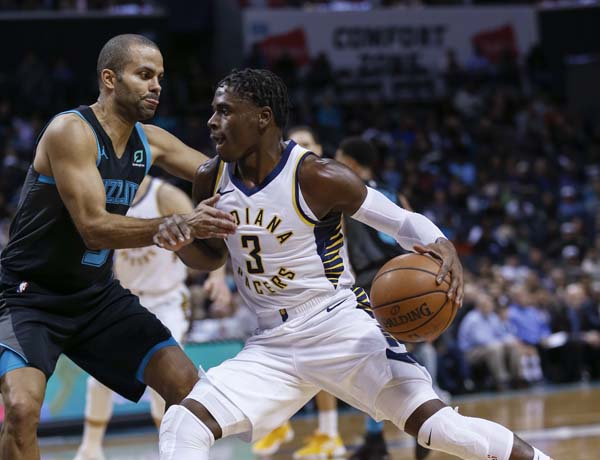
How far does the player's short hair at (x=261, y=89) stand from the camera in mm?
4051

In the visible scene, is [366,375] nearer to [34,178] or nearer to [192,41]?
[34,178]

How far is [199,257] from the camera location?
14.2ft

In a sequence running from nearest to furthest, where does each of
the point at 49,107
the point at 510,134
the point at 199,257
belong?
the point at 199,257, the point at 49,107, the point at 510,134

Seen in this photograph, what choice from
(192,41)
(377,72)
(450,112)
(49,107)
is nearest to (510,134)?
(450,112)

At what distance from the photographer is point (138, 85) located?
169 inches

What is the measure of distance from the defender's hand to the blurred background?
20.4 ft

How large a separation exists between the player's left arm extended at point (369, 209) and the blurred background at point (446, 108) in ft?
20.1

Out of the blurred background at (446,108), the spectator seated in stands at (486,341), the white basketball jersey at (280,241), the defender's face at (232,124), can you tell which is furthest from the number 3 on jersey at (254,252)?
the spectator seated in stands at (486,341)

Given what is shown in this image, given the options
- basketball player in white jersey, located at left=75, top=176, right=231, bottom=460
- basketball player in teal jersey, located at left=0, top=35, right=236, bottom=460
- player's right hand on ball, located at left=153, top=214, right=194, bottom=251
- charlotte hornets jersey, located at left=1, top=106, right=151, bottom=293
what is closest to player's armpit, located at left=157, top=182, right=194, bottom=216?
basketball player in white jersey, located at left=75, top=176, right=231, bottom=460

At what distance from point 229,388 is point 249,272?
0.50m

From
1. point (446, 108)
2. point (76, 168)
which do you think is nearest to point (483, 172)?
point (446, 108)

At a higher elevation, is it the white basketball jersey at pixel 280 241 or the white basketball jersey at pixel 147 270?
the white basketball jersey at pixel 280 241

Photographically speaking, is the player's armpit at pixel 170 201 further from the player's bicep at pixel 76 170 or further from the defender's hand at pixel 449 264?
the defender's hand at pixel 449 264

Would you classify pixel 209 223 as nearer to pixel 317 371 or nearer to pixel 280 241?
pixel 280 241
